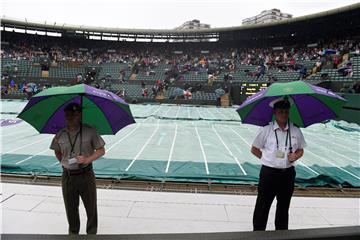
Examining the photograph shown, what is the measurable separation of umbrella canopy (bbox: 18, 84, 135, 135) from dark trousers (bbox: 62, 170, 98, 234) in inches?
21.3

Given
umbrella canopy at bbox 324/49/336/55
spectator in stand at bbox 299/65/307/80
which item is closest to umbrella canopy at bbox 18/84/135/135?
spectator in stand at bbox 299/65/307/80

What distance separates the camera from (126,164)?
635cm

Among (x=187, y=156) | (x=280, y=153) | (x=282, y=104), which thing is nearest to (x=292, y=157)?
(x=280, y=153)

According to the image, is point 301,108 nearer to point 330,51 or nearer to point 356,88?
point 356,88

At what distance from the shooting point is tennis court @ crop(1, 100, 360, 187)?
222 inches

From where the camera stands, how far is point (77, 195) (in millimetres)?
2963

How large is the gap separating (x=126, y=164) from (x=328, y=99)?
4.34 m

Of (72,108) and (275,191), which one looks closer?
(72,108)

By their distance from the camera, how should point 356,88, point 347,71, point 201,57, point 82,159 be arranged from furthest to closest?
1. point 201,57
2. point 347,71
3. point 356,88
4. point 82,159

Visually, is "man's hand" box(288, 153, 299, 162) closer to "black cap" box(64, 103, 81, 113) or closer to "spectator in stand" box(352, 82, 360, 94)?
"black cap" box(64, 103, 81, 113)

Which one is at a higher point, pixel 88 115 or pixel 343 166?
pixel 88 115

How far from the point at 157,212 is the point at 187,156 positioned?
3.23m

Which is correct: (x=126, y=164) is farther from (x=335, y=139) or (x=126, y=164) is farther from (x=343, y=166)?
(x=335, y=139)

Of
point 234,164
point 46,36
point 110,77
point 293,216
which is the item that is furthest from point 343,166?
point 46,36
